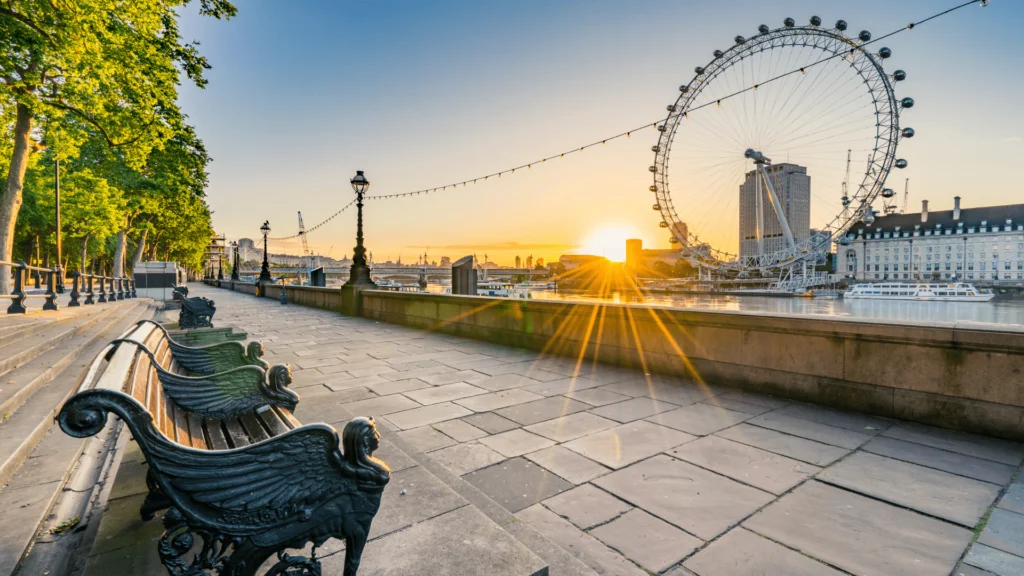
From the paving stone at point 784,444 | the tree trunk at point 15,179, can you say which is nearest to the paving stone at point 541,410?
the paving stone at point 784,444

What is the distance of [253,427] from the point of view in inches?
110

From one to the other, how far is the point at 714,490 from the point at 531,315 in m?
5.56

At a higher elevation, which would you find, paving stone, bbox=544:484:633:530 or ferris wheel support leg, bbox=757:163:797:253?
ferris wheel support leg, bbox=757:163:797:253

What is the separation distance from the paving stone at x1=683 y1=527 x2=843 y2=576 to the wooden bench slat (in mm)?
2281

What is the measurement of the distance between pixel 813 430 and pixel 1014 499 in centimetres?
130

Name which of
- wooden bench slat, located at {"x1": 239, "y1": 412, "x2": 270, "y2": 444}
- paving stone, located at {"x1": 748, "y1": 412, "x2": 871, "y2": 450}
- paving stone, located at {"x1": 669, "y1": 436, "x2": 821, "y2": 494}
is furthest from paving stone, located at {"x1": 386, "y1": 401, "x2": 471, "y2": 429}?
paving stone, located at {"x1": 748, "y1": 412, "x2": 871, "y2": 450}

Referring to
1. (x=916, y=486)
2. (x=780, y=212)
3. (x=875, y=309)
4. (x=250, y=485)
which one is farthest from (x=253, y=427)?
(x=780, y=212)

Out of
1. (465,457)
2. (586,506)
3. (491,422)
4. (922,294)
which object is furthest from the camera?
(922,294)

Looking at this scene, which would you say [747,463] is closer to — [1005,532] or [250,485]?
[1005,532]

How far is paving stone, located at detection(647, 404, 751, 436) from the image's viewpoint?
4133 millimetres

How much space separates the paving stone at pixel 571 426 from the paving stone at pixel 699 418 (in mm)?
502

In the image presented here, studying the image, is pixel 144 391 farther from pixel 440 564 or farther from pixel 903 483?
pixel 903 483

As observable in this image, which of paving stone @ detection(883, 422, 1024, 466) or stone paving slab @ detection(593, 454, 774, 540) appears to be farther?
paving stone @ detection(883, 422, 1024, 466)

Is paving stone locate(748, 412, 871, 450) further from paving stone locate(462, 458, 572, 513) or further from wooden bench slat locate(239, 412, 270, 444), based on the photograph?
wooden bench slat locate(239, 412, 270, 444)
